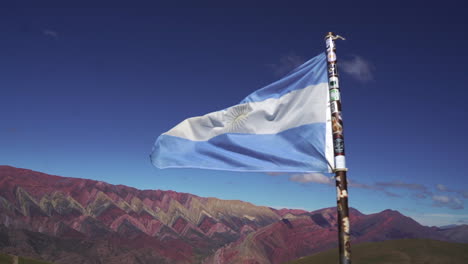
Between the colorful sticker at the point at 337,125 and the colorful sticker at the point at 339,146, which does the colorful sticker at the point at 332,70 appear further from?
the colorful sticker at the point at 339,146

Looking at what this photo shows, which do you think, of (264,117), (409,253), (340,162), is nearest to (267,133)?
(264,117)

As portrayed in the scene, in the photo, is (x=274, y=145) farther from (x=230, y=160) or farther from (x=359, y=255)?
(x=359, y=255)

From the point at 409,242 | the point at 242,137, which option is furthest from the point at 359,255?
the point at 242,137

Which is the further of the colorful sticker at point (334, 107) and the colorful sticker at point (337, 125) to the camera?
the colorful sticker at point (334, 107)

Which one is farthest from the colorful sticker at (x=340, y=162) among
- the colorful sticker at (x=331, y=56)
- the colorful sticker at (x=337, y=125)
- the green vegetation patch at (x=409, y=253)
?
the green vegetation patch at (x=409, y=253)

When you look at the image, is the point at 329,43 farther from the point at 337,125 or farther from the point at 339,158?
the point at 339,158
